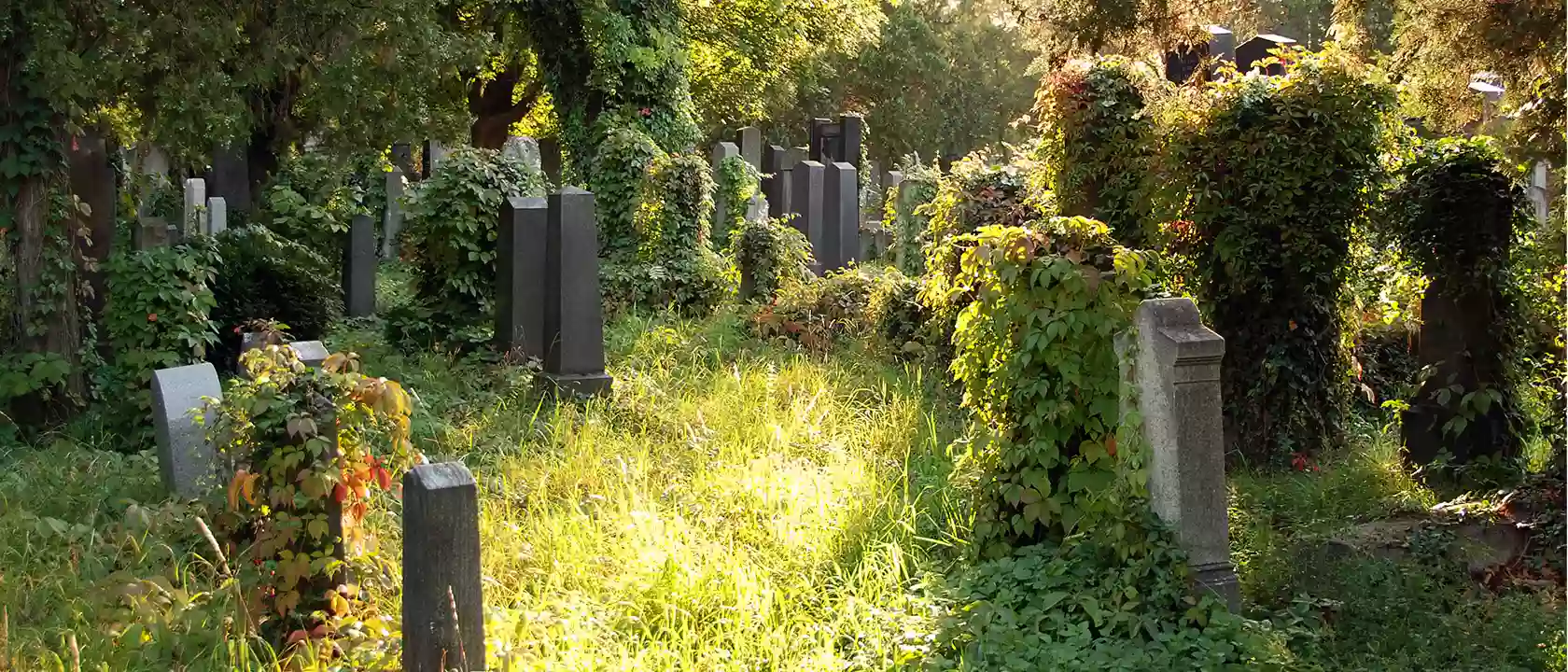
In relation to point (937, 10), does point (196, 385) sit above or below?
below

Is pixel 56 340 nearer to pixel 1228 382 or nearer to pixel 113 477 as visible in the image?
pixel 113 477

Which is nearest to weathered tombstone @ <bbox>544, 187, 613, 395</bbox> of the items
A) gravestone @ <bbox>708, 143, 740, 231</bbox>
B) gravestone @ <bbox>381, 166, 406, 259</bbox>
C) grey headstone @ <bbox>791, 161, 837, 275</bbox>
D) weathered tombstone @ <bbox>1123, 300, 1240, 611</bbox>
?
weathered tombstone @ <bbox>1123, 300, 1240, 611</bbox>

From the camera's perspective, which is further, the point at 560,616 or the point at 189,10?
the point at 189,10

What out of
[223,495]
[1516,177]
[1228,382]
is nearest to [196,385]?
[223,495]

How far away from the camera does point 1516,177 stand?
7223 millimetres

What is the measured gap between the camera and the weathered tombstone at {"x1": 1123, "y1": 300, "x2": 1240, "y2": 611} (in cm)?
528

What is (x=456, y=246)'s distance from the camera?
32.7 feet

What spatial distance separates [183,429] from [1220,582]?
14.5 ft

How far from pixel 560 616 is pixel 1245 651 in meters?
2.46

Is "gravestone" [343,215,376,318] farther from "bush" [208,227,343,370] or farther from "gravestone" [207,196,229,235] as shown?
"gravestone" [207,196,229,235]

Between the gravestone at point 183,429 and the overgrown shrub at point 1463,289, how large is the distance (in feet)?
20.7

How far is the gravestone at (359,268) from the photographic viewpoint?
1241cm

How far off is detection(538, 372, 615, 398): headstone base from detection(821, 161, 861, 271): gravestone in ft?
20.0

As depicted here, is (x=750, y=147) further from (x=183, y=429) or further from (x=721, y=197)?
(x=183, y=429)
